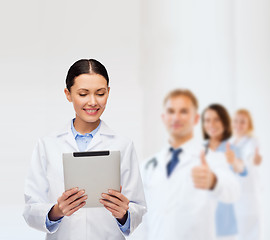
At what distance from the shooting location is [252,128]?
7.66ft

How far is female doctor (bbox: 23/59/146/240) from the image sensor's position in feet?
4.11

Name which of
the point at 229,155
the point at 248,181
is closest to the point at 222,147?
the point at 229,155

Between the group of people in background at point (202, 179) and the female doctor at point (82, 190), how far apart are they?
2.64 feet

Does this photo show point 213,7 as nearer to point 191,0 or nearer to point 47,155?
point 191,0

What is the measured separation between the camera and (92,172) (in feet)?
4.12

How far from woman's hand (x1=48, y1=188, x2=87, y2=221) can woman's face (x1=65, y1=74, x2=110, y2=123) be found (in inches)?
11.4

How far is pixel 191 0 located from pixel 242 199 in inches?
47.6

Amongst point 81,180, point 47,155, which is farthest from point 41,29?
point 81,180

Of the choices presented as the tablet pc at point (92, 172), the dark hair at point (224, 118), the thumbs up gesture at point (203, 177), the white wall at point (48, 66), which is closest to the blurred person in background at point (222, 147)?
the dark hair at point (224, 118)

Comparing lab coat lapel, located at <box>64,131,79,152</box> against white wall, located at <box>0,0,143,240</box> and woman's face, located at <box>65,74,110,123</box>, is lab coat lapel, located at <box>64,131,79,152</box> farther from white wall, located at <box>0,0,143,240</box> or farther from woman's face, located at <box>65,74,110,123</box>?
white wall, located at <box>0,0,143,240</box>

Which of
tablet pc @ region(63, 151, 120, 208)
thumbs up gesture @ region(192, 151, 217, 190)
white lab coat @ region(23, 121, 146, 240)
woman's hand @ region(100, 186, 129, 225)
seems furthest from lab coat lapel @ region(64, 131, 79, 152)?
thumbs up gesture @ region(192, 151, 217, 190)

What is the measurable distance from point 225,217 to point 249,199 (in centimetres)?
19

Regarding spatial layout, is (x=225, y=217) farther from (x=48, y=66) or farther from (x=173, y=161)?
(x=48, y=66)

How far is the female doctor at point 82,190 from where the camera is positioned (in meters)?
1.25
